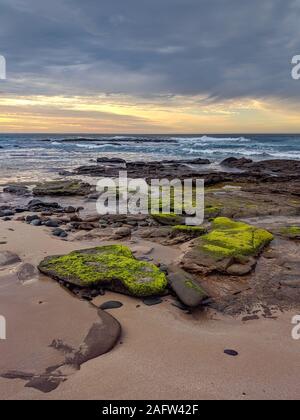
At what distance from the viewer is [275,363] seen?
9.78ft

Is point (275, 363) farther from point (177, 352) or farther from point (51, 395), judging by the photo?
point (51, 395)

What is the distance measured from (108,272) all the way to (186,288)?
2.97ft

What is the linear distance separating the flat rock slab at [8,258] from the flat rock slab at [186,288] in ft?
6.89

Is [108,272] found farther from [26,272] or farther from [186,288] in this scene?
[26,272]

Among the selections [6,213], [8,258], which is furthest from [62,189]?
[8,258]

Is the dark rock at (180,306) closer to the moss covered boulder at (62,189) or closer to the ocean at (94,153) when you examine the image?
the moss covered boulder at (62,189)

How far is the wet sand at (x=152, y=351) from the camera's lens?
2.63 meters

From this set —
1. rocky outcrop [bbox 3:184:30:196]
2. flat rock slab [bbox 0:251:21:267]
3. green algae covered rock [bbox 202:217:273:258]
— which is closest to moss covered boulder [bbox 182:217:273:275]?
green algae covered rock [bbox 202:217:273:258]

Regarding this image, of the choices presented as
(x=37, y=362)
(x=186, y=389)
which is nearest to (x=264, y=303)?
(x=186, y=389)

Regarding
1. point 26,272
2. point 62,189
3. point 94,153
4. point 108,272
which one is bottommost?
point 26,272

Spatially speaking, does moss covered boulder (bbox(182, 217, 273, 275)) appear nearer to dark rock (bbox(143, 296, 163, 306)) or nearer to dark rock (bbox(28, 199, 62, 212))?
dark rock (bbox(143, 296, 163, 306))

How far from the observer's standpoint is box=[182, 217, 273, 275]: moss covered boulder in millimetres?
4863

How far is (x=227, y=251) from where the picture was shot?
5.23 m

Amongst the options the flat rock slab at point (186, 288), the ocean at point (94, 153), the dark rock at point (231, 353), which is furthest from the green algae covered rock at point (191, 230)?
the ocean at point (94, 153)
